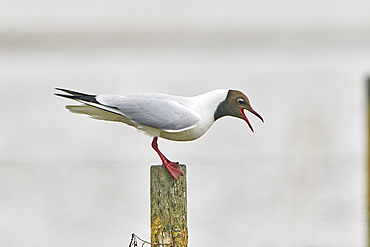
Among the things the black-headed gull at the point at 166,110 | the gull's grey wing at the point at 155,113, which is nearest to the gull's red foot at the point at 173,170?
the black-headed gull at the point at 166,110

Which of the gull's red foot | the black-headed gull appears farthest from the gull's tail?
the gull's red foot

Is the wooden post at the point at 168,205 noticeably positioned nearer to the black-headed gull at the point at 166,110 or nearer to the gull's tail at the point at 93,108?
the black-headed gull at the point at 166,110

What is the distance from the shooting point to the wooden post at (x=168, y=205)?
4.47 ft

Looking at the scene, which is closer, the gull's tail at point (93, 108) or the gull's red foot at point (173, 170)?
the gull's tail at point (93, 108)

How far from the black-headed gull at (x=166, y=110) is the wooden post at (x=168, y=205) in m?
0.04

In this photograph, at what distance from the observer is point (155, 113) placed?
1.23 m

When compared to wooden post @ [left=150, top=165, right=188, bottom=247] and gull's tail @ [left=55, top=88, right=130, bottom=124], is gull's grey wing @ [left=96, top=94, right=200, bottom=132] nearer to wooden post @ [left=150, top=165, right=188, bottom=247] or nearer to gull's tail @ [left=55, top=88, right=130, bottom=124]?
Result: gull's tail @ [left=55, top=88, right=130, bottom=124]

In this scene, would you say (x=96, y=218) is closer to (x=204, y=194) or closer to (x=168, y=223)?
(x=204, y=194)

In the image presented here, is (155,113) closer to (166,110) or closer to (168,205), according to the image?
(166,110)

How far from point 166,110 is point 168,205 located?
291 mm

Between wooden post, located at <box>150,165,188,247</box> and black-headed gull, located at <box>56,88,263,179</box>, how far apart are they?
0.13ft

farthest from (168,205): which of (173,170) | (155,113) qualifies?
(155,113)

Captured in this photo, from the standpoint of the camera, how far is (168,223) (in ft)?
4.48

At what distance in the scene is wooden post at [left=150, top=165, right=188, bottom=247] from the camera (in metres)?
1.36
